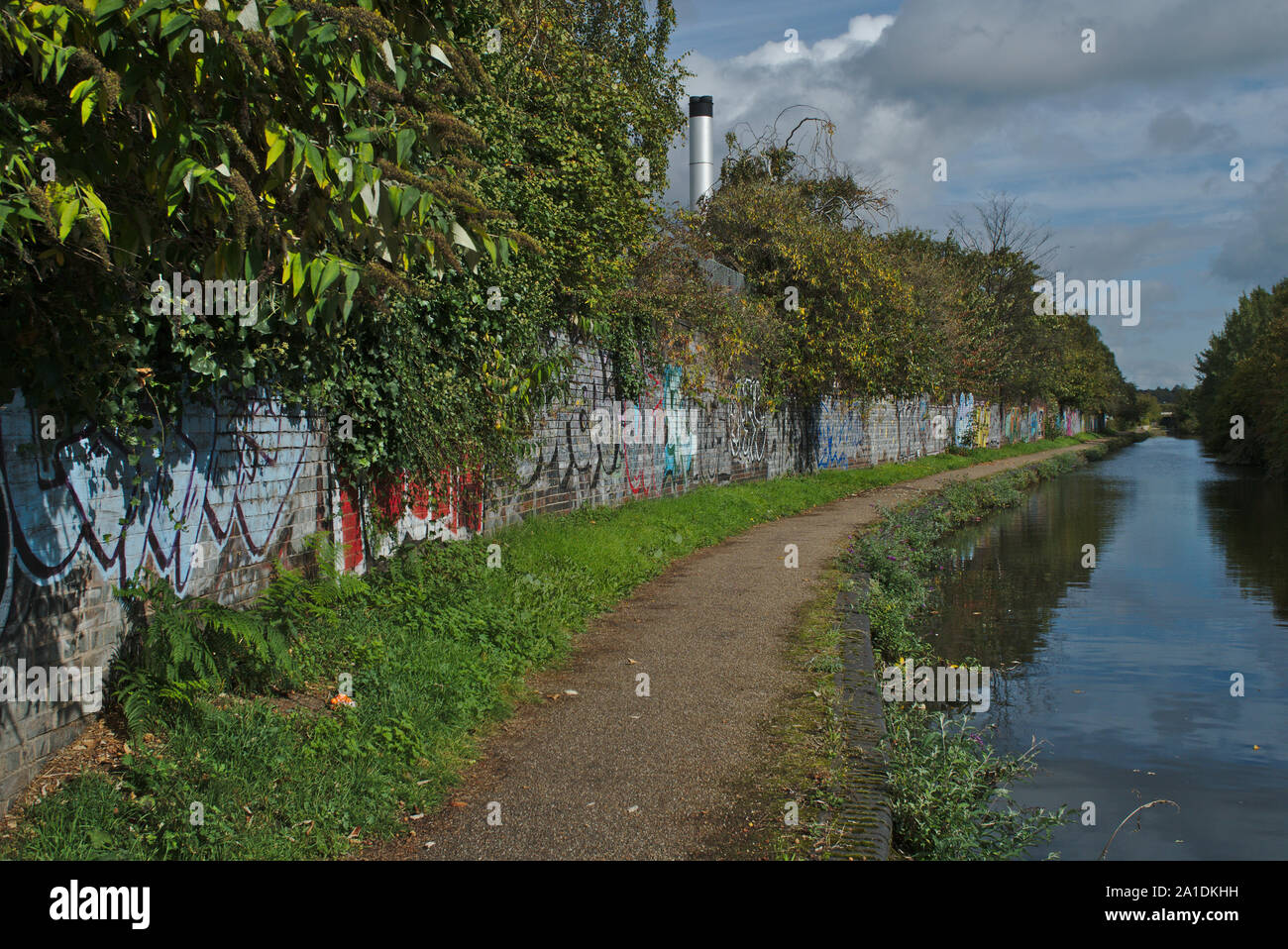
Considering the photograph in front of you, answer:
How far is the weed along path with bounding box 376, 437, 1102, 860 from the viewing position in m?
4.02

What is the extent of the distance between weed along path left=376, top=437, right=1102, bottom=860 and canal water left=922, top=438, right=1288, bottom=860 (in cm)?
171

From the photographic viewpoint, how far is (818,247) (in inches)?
757

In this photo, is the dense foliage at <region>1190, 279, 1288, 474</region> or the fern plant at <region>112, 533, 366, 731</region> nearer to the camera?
the fern plant at <region>112, 533, 366, 731</region>

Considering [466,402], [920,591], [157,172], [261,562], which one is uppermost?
[157,172]

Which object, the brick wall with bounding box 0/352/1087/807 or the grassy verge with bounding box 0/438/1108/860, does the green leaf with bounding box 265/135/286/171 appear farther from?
the grassy verge with bounding box 0/438/1108/860

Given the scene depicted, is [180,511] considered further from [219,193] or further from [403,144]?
[403,144]

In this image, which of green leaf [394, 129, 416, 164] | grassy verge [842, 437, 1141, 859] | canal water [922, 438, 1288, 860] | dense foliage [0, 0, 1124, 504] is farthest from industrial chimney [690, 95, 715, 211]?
green leaf [394, 129, 416, 164]

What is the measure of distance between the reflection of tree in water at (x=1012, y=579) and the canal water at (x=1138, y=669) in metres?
0.04

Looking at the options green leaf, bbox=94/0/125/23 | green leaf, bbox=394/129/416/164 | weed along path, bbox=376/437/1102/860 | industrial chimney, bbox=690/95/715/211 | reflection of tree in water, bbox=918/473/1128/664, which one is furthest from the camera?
industrial chimney, bbox=690/95/715/211

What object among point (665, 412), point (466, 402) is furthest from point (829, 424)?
point (466, 402)

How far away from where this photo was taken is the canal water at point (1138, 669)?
18.5 ft

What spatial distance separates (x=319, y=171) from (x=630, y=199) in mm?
8977

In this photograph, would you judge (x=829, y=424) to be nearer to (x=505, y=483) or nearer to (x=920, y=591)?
(x=920, y=591)

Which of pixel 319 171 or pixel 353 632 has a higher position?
pixel 319 171
